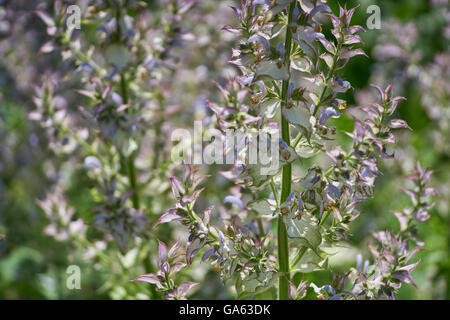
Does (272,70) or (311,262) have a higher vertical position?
(272,70)

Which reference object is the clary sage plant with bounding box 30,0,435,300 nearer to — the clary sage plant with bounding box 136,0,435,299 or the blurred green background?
the clary sage plant with bounding box 136,0,435,299

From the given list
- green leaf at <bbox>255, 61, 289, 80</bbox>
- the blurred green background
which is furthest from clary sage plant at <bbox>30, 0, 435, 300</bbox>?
the blurred green background

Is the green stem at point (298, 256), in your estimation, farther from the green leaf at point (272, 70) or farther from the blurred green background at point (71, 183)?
the blurred green background at point (71, 183)

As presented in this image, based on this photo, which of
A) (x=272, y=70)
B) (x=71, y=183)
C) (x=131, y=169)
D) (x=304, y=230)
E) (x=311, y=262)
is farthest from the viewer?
(x=71, y=183)

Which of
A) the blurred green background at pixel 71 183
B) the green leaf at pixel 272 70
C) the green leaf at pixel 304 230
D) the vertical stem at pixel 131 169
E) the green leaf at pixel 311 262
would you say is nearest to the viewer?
the green leaf at pixel 272 70

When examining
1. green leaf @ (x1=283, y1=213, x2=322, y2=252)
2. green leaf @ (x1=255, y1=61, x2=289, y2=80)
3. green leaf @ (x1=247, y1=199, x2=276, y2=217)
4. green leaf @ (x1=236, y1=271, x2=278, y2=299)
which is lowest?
green leaf @ (x1=236, y1=271, x2=278, y2=299)

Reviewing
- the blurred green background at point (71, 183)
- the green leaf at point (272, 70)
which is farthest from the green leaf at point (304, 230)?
the blurred green background at point (71, 183)

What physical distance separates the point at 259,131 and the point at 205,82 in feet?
7.32

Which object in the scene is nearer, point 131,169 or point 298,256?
point 298,256

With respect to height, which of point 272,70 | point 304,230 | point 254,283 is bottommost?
point 254,283

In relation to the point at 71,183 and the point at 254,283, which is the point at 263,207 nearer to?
the point at 254,283

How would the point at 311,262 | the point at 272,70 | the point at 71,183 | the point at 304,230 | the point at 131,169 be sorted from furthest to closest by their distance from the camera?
the point at 71,183
the point at 131,169
the point at 311,262
the point at 304,230
the point at 272,70

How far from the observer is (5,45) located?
11.9 feet

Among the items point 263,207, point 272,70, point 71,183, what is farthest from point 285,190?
point 71,183
